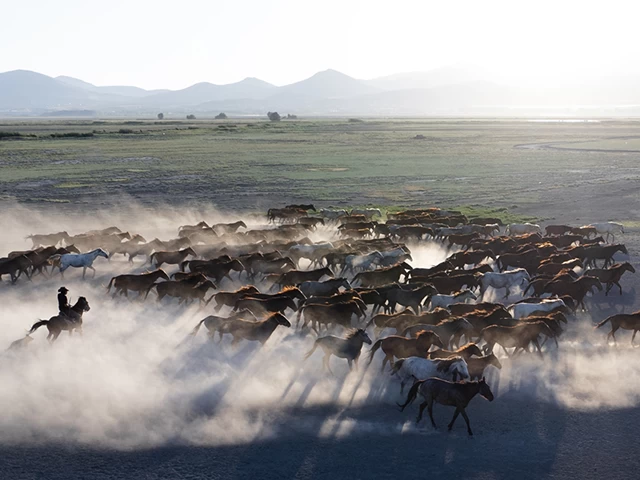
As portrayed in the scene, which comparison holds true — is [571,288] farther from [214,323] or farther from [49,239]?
[49,239]

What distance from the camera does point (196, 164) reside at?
5884 cm

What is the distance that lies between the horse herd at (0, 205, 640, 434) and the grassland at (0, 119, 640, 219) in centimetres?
1017

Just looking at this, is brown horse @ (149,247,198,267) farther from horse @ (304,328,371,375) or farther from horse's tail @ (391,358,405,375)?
horse's tail @ (391,358,405,375)

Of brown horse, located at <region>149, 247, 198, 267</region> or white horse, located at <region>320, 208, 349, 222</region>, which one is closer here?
brown horse, located at <region>149, 247, 198, 267</region>

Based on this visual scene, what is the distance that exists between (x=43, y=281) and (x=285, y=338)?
1022 cm

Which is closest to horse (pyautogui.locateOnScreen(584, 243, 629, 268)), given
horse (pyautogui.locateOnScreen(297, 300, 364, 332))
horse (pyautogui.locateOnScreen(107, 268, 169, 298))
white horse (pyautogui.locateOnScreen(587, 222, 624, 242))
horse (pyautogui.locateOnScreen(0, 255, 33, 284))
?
white horse (pyautogui.locateOnScreen(587, 222, 624, 242))

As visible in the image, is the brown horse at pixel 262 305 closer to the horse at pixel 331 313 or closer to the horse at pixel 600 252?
the horse at pixel 331 313

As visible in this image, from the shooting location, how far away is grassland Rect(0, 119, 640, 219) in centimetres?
4019

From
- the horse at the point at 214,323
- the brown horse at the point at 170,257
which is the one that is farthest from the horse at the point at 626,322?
the brown horse at the point at 170,257

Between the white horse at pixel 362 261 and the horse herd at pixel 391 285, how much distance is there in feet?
0.16

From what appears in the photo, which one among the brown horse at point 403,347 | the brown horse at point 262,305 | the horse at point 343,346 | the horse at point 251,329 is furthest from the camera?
the brown horse at point 262,305

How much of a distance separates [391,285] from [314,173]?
123ft

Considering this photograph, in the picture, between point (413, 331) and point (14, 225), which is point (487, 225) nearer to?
point (413, 331)

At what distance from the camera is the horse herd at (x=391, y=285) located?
13.3 metres
